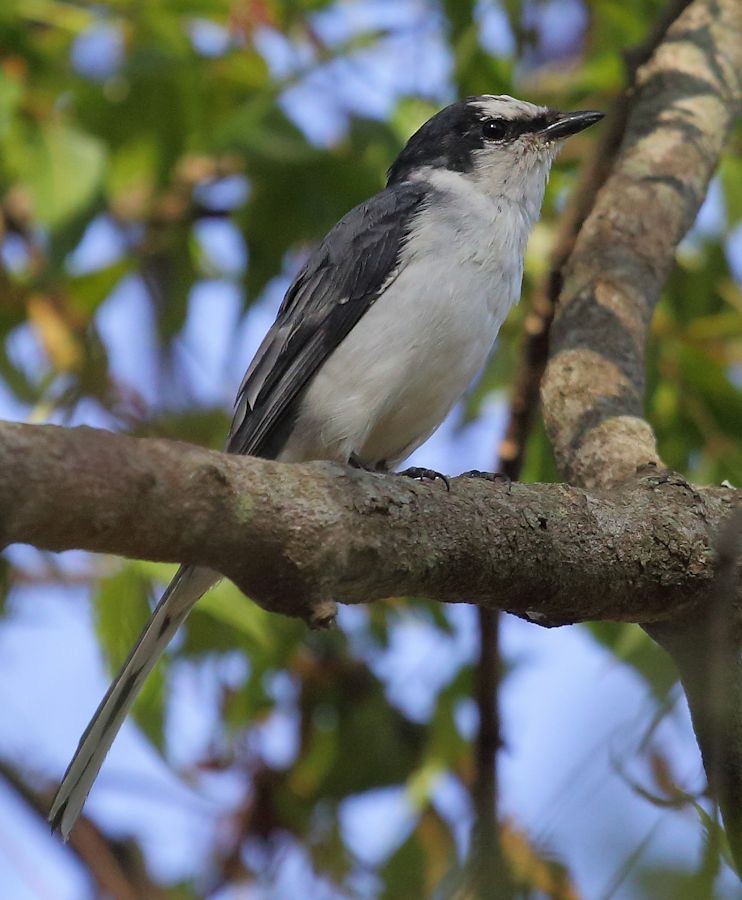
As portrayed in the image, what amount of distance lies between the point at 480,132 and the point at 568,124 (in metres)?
0.32

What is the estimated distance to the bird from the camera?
3551 mm

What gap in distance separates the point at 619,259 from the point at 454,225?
53cm

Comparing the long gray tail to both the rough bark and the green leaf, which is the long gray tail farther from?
the green leaf

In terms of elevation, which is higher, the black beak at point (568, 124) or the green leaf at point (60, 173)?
the black beak at point (568, 124)

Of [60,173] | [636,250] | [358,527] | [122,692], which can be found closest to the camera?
[358,527]

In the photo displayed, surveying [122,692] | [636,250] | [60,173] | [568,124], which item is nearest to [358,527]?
[122,692]

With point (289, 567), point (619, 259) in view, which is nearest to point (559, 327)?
point (619, 259)

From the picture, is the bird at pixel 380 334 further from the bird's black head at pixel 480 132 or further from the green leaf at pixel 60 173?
the green leaf at pixel 60 173

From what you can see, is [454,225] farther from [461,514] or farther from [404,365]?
[461,514]

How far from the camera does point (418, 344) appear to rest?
354 centimetres

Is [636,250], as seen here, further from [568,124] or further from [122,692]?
[122,692]

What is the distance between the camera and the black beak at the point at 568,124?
4.28 m

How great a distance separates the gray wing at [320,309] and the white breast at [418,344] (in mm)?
53

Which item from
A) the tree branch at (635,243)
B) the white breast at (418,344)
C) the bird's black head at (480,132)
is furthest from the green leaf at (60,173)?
the tree branch at (635,243)
